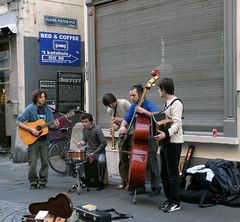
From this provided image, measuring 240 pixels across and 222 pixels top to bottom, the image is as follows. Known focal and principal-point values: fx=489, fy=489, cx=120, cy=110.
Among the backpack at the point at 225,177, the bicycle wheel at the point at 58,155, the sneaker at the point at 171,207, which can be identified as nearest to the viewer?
the sneaker at the point at 171,207

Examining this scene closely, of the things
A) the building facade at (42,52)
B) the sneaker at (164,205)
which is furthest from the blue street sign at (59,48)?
the sneaker at (164,205)

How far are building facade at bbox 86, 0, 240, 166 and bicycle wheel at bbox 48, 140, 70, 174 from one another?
3.64ft

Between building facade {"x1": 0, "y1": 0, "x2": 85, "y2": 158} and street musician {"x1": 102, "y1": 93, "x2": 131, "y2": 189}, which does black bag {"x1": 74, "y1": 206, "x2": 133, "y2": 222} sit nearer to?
street musician {"x1": 102, "y1": 93, "x2": 131, "y2": 189}

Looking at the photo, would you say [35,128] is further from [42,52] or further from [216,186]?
[42,52]

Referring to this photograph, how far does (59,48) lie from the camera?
1252 cm

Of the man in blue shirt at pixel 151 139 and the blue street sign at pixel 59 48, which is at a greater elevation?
the blue street sign at pixel 59 48

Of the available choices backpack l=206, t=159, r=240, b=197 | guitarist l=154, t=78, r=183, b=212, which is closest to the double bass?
guitarist l=154, t=78, r=183, b=212

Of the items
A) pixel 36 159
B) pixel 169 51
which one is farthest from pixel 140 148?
pixel 36 159

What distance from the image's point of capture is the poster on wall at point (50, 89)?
12.4 m

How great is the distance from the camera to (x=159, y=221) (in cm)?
606

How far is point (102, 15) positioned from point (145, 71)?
166 centimetres

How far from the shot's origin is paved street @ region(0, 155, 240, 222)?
6.21 m

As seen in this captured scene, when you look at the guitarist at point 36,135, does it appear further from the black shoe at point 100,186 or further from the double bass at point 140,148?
the double bass at point 140,148

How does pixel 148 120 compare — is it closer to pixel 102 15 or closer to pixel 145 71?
pixel 145 71
